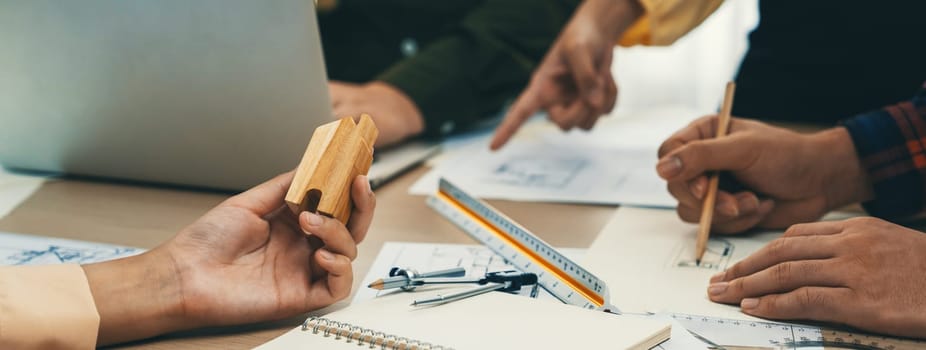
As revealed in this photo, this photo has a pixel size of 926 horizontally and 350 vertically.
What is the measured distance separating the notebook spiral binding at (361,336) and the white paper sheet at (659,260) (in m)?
0.21

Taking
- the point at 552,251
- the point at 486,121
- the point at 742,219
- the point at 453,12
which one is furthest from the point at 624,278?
the point at 453,12

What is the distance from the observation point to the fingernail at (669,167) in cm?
93

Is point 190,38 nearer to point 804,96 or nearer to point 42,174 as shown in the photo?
point 42,174

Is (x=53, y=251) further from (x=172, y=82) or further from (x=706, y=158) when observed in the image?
(x=706, y=158)

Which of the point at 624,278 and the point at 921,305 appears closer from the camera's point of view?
the point at 921,305

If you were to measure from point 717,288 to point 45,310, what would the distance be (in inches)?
22.2

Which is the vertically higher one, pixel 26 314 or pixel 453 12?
pixel 453 12

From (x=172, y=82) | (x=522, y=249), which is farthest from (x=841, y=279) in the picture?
(x=172, y=82)

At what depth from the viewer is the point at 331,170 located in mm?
728

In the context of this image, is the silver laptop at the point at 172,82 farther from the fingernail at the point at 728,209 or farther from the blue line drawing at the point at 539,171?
the fingernail at the point at 728,209

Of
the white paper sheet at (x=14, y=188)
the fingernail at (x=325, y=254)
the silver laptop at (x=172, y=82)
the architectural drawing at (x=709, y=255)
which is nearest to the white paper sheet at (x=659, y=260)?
the architectural drawing at (x=709, y=255)

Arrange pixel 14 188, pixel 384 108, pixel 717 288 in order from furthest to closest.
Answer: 1. pixel 384 108
2. pixel 14 188
3. pixel 717 288

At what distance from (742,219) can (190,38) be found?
64cm

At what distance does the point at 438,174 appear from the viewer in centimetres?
122
